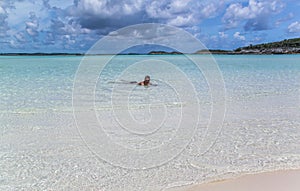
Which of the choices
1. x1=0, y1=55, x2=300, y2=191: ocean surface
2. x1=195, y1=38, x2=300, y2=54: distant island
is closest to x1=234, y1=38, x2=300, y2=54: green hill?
x1=195, y1=38, x2=300, y2=54: distant island

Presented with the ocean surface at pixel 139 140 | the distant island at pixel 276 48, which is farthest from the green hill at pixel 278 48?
the ocean surface at pixel 139 140

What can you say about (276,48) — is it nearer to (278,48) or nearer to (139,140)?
(278,48)

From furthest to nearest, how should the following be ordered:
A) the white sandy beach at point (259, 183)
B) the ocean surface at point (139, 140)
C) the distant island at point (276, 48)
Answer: the distant island at point (276, 48) → the ocean surface at point (139, 140) → the white sandy beach at point (259, 183)

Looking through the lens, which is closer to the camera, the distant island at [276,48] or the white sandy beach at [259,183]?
the white sandy beach at [259,183]

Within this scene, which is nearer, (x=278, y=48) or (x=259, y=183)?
(x=259, y=183)

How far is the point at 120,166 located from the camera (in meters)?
5.10

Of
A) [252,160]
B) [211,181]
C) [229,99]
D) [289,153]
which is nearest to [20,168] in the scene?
[211,181]

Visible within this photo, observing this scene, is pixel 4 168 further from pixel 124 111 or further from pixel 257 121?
pixel 257 121

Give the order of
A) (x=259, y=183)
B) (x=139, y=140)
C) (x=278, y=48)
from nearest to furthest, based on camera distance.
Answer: (x=259, y=183)
(x=139, y=140)
(x=278, y=48)

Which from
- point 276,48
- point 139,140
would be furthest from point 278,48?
point 139,140

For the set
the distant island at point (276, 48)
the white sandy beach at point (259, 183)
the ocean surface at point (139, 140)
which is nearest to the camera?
the white sandy beach at point (259, 183)

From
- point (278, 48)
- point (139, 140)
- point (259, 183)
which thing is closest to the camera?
point (259, 183)

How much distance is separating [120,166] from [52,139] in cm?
208

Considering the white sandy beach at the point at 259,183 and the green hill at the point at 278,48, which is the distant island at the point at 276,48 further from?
the white sandy beach at the point at 259,183
